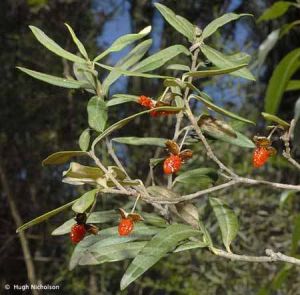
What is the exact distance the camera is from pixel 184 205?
2.47 feet

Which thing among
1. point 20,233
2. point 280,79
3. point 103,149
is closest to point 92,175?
point 280,79

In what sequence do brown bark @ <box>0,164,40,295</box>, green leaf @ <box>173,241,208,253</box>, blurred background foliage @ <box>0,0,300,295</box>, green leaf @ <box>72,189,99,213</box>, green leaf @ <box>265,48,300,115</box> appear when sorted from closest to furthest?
green leaf @ <box>72,189,99,213</box>
green leaf @ <box>173,241,208,253</box>
green leaf @ <box>265,48,300,115</box>
blurred background foliage @ <box>0,0,300,295</box>
brown bark @ <box>0,164,40,295</box>

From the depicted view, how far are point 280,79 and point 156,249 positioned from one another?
0.82 m

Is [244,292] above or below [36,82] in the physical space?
below

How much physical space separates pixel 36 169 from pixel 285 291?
1189mm

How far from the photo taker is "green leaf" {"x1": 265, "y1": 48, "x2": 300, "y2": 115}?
54.2 inches

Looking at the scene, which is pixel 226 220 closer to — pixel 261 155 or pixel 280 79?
pixel 261 155

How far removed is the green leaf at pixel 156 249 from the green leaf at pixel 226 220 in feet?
0.29

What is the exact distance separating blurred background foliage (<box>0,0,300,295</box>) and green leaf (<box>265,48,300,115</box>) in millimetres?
698

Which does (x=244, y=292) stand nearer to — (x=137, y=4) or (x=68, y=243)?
(x=68, y=243)


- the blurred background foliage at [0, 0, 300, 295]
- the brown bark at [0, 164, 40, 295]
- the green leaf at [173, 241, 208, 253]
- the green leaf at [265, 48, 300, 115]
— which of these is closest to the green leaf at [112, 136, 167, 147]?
the green leaf at [173, 241, 208, 253]

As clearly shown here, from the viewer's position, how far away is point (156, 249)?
662mm

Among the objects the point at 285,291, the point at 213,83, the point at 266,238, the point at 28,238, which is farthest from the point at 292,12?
the point at 28,238

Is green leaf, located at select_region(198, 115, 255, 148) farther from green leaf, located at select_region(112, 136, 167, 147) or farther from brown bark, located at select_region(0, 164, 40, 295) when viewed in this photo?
brown bark, located at select_region(0, 164, 40, 295)
